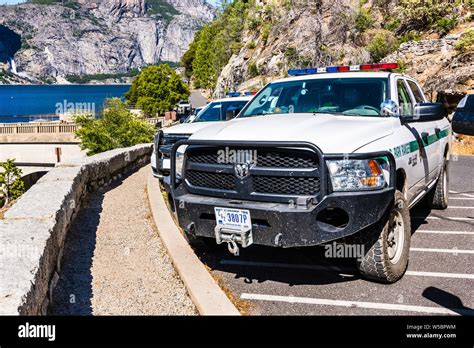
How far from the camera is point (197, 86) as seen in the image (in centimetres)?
Answer: 10062

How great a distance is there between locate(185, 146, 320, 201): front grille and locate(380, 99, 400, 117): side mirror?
5.04 feet

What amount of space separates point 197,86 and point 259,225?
9835 centimetres

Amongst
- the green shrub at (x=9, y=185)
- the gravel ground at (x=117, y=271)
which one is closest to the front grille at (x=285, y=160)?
the gravel ground at (x=117, y=271)

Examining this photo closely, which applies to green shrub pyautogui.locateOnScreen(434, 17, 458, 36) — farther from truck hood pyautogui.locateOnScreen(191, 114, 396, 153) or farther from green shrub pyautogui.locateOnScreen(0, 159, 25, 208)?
truck hood pyautogui.locateOnScreen(191, 114, 396, 153)

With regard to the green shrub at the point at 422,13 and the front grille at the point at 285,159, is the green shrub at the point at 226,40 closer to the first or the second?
the green shrub at the point at 422,13

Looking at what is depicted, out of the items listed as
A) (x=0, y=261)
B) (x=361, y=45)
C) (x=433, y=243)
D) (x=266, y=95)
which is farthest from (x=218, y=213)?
(x=361, y=45)

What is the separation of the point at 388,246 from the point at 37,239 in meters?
3.31

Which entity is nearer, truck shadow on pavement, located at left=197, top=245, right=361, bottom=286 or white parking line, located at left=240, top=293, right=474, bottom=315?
white parking line, located at left=240, top=293, right=474, bottom=315

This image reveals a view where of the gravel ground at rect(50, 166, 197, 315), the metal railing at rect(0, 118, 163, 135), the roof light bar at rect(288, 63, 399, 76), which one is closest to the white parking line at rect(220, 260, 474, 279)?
the gravel ground at rect(50, 166, 197, 315)

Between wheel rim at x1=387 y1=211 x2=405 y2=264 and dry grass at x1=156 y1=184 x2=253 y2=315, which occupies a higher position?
wheel rim at x1=387 y1=211 x2=405 y2=264

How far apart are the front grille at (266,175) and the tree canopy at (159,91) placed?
172ft

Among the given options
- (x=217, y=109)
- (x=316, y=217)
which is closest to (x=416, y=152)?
(x=316, y=217)

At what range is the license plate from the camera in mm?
4430

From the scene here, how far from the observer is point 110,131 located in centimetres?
1772
